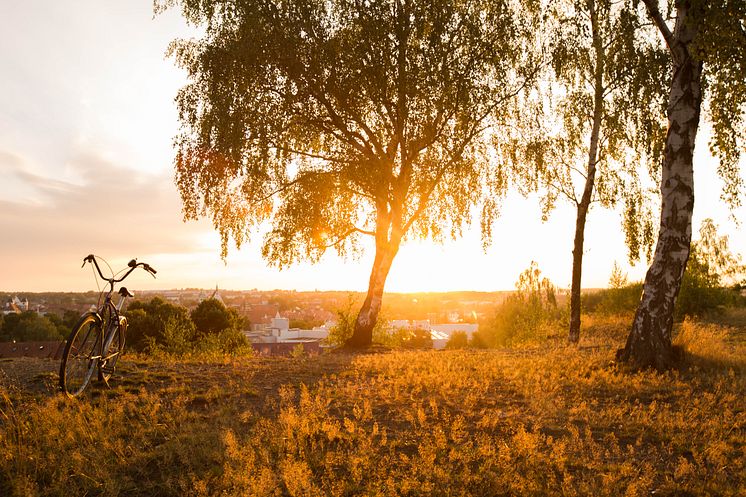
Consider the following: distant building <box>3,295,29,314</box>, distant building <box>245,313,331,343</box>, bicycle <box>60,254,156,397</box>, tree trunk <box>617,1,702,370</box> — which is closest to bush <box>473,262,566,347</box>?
tree trunk <box>617,1,702,370</box>

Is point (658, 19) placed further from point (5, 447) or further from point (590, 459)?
point (5, 447)

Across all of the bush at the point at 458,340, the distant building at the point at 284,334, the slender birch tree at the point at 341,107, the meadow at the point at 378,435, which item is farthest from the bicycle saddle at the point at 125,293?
the distant building at the point at 284,334

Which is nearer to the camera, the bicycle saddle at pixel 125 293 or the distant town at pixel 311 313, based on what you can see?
the bicycle saddle at pixel 125 293

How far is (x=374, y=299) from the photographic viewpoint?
17.0 metres

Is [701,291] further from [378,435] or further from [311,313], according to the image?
[311,313]

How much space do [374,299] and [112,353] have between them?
1002 cm

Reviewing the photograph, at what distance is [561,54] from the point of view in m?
15.8

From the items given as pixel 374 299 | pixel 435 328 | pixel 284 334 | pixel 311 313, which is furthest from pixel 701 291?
pixel 311 313

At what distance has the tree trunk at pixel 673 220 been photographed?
9.31 metres

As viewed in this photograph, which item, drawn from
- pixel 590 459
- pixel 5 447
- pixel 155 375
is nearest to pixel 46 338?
pixel 155 375

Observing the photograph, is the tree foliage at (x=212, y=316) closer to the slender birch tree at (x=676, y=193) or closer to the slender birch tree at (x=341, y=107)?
the slender birch tree at (x=341, y=107)

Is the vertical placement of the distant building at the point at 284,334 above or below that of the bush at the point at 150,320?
below

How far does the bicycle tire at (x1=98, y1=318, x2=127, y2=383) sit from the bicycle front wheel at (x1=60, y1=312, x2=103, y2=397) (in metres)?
0.18

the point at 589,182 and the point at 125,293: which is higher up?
the point at 589,182
